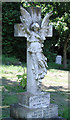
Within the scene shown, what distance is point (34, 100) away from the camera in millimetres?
4824

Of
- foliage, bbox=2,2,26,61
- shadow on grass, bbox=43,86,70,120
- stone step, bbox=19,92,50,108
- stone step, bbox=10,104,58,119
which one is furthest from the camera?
foliage, bbox=2,2,26,61

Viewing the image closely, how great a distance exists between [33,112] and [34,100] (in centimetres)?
31

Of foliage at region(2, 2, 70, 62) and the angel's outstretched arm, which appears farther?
foliage at region(2, 2, 70, 62)

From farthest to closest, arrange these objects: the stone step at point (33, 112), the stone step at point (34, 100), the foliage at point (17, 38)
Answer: the foliage at point (17, 38) < the stone step at point (34, 100) < the stone step at point (33, 112)

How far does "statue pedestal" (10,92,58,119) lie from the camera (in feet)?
15.3

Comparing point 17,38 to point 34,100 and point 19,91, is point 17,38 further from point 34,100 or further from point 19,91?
point 34,100

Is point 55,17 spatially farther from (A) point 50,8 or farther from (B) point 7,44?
(B) point 7,44

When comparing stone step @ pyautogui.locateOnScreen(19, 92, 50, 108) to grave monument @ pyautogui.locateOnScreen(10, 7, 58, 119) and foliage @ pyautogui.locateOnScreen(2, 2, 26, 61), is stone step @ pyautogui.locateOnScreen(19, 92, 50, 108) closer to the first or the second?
grave monument @ pyautogui.locateOnScreen(10, 7, 58, 119)

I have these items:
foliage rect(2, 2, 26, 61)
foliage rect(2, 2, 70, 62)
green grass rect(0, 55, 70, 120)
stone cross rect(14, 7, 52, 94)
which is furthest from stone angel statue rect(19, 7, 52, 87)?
foliage rect(2, 2, 26, 61)

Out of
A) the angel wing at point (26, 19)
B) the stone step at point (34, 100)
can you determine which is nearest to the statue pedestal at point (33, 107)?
the stone step at point (34, 100)

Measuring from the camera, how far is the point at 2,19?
18.3 metres

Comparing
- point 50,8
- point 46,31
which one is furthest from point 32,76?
point 50,8

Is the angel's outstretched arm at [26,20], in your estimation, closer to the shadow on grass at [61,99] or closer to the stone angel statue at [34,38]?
the stone angel statue at [34,38]

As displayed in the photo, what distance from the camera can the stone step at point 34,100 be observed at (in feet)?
15.6
